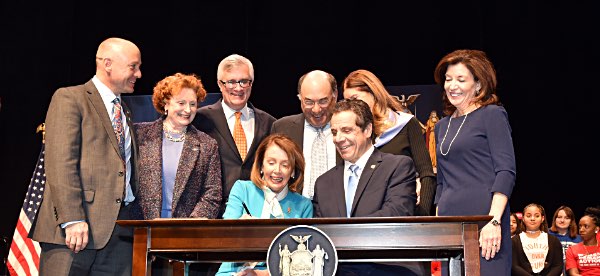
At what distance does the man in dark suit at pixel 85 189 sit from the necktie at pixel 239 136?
2.43 feet

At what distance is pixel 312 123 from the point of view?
4.25 metres

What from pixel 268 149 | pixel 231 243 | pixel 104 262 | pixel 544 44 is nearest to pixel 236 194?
pixel 268 149

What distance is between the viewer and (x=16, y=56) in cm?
762

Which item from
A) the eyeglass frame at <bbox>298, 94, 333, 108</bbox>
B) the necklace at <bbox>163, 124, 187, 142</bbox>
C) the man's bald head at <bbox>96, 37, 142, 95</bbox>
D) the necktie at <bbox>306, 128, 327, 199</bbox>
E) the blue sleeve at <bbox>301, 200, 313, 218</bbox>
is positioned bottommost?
the blue sleeve at <bbox>301, 200, 313, 218</bbox>

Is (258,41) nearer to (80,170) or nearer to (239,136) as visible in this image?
(239,136)

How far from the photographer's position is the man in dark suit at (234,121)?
13.8ft

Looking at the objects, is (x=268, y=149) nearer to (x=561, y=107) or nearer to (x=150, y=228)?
(x=150, y=228)

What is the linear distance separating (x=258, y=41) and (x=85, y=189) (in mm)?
4600

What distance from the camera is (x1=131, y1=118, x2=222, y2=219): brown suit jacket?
3770 millimetres

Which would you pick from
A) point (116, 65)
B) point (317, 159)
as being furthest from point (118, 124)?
point (317, 159)

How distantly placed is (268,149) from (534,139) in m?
5.47

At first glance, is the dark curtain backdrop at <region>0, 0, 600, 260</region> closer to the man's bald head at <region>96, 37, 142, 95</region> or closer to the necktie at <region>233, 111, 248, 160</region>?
the necktie at <region>233, 111, 248, 160</region>

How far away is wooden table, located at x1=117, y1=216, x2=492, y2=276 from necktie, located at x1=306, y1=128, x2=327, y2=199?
1360 millimetres

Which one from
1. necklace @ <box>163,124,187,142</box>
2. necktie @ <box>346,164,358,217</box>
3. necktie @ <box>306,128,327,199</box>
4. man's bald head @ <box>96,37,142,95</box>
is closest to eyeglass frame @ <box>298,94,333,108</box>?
necktie @ <box>306,128,327,199</box>
